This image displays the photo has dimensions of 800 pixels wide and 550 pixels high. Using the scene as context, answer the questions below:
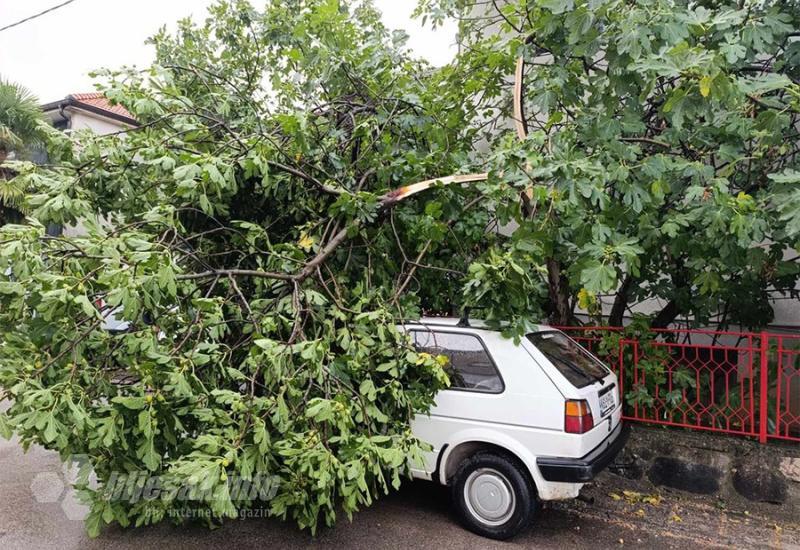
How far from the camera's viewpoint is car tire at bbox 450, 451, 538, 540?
347 centimetres

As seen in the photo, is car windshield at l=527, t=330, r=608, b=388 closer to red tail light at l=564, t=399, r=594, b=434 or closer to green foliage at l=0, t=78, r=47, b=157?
red tail light at l=564, t=399, r=594, b=434

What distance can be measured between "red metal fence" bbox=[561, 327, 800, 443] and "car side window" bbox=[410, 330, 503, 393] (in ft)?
6.12

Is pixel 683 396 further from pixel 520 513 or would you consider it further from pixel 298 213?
pixel 298 213

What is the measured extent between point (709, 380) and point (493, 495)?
2.60 m

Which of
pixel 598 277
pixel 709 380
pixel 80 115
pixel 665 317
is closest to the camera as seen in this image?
pixel 598 277

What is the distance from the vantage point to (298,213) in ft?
A: 14.4

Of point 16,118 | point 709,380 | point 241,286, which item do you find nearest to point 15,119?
point 16,118

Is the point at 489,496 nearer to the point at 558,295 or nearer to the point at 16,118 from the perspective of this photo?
the point at 558,295

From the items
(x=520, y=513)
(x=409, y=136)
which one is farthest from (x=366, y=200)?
(x=520, y=513)

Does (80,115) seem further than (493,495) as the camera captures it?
Yes

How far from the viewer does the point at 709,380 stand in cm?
471

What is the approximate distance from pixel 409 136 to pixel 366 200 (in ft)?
4.10

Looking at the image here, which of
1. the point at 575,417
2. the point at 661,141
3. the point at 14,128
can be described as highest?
the point at 14,128

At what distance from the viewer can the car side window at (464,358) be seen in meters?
3.71
